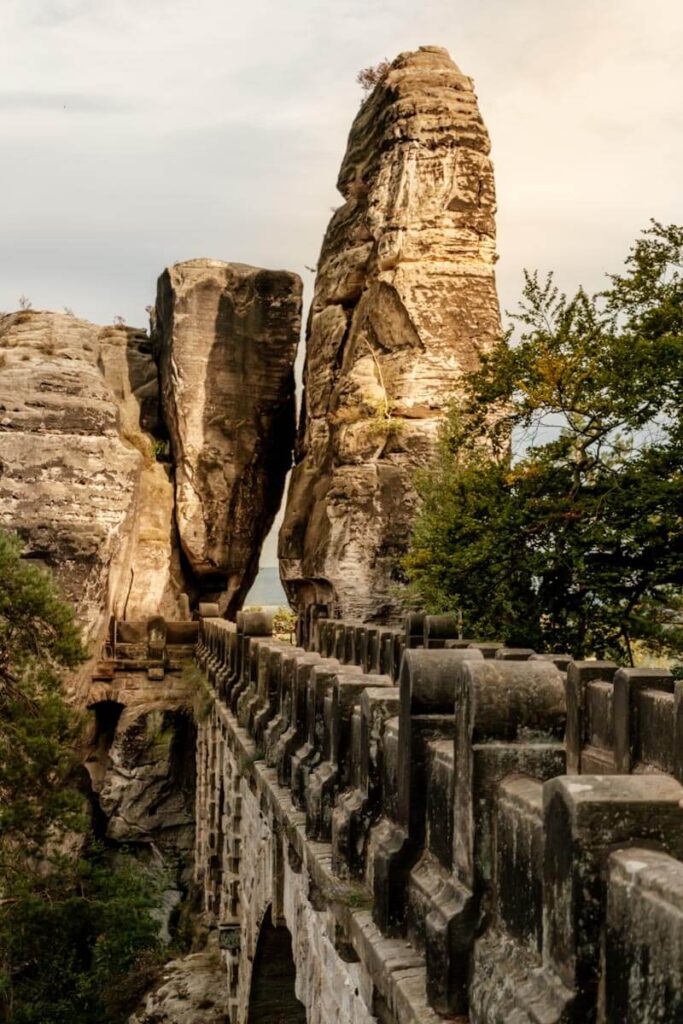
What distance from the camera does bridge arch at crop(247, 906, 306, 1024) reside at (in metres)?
11.1

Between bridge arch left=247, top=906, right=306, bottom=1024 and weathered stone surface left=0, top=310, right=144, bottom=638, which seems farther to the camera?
weathered stone surface left=0, top=310, right=144, bottom=638

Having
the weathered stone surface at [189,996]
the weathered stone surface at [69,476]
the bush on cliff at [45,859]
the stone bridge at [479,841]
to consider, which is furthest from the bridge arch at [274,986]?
the weathered stone surface at [69,476]

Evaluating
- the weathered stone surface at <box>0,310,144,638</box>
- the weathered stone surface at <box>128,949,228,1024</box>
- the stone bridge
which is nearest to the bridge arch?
the weathered stone surface at <box>128,949,228,1024</box>

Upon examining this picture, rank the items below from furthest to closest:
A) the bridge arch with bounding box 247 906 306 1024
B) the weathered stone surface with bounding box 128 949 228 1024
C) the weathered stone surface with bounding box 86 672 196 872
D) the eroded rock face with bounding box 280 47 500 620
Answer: the weathered stone surface with bounding box 86 672 196 872, the eroded rock face with bounding box 280 47 500 620, the weathered stone surface with bounding box 128 949 228 1024, the bridge arch with bounding box 247 906 306 1024

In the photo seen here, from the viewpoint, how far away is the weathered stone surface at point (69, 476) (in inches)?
907

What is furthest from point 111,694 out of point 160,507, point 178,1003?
point 178,1003

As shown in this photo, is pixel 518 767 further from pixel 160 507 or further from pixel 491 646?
pixel 160 507

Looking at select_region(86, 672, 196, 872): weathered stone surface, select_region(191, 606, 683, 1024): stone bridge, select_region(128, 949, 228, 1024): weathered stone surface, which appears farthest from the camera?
select_region(86, 672, 196, 872): weathered stone surface

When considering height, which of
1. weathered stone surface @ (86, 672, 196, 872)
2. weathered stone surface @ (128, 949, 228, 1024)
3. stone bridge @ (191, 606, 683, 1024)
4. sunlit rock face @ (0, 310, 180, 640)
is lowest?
weathered stone surface @ (128, 949, 228, 1024)

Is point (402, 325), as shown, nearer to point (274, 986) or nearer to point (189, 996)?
point (189, 996)

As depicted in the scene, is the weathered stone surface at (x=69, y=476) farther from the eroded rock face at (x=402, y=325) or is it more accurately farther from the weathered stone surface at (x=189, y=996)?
the weathered stone surface at (x=189, y=996)

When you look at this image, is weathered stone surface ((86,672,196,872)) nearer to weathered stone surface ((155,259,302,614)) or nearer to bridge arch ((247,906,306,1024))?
weathered stone surface ((155,259,302,614))

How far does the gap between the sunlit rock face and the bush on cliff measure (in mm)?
4733

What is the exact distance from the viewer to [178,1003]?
1514 cm
